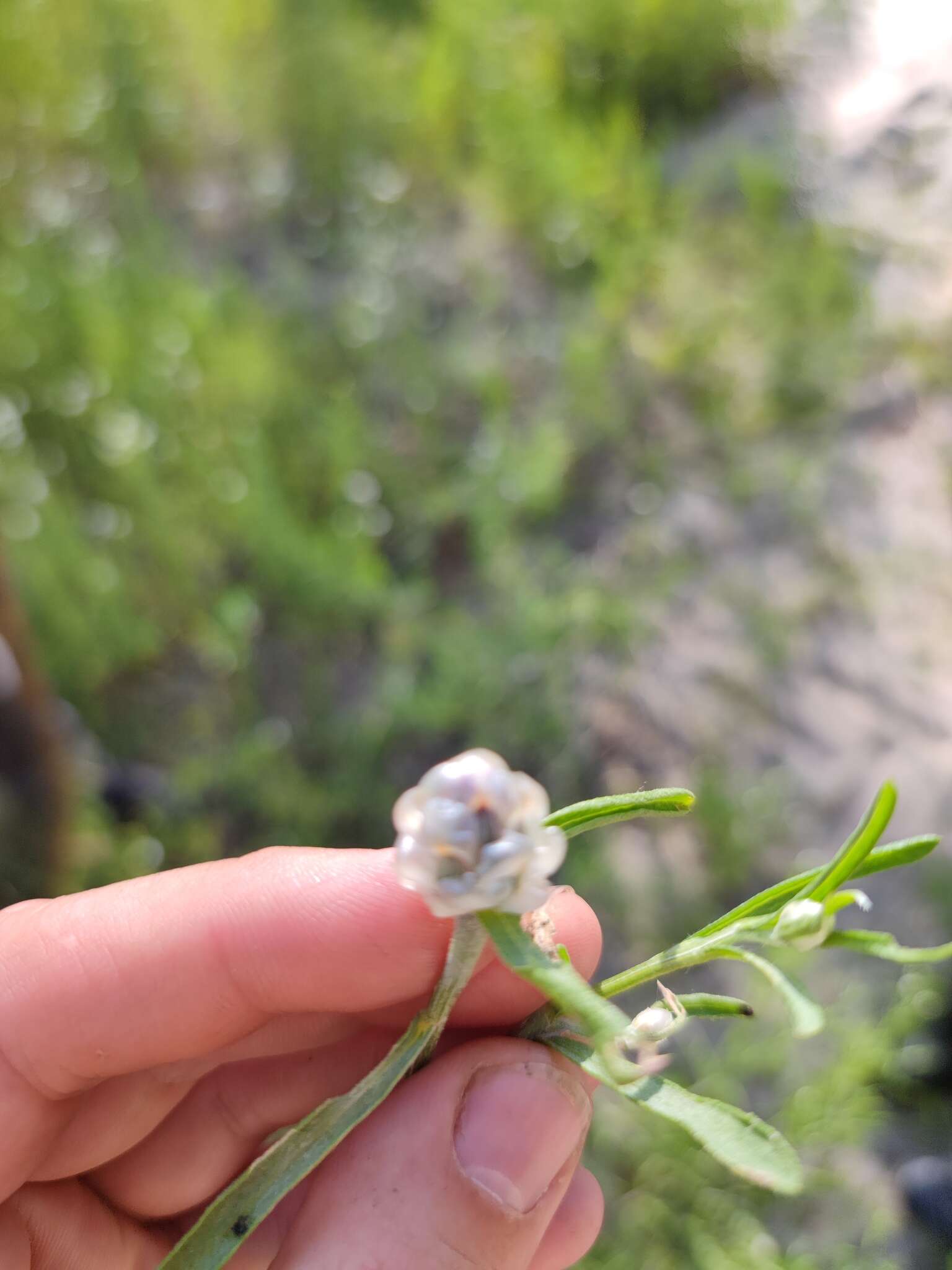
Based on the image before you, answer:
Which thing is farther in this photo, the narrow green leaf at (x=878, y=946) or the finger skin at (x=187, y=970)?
the finger skin at (x=187, y=970)

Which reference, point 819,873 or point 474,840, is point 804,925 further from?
point 474,840

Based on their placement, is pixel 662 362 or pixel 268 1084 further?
pixel 662 362

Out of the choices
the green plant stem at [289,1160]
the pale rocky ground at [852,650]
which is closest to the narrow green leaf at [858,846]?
the green plant stem at [289,1160]

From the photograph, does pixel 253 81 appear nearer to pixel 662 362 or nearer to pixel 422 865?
pixel 662 362

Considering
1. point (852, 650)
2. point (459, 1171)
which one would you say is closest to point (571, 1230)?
point (459, 1171)

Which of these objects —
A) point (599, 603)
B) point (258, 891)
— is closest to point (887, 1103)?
point (599, 603)

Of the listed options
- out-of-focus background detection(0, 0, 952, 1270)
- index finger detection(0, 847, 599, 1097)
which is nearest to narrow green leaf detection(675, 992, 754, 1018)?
index finger detection(0, 847, 599, 1097)

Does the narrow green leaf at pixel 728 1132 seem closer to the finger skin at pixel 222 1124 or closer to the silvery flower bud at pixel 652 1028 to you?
the silvery flower bud at pixel 652 1028
